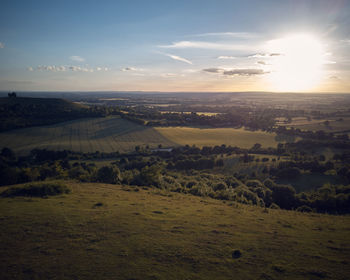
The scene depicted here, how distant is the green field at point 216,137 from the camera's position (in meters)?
83.6

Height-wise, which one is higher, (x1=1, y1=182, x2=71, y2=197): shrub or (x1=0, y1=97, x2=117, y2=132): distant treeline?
(x1=0, y1=97, x2=117, y2=132): distant treeline

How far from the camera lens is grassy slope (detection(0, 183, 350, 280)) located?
9.41 metres

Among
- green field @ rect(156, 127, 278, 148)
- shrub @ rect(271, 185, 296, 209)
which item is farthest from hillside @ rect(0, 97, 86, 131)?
shrub @ rect(271, 185, 296, 209)

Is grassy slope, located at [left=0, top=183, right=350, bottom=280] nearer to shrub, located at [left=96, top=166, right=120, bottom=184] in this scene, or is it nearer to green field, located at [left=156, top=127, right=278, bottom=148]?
shrub, located at [left=96, top=166, right=120, bottom=184]

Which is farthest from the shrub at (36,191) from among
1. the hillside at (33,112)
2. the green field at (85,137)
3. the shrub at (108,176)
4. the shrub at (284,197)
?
the hillside at (33,112)

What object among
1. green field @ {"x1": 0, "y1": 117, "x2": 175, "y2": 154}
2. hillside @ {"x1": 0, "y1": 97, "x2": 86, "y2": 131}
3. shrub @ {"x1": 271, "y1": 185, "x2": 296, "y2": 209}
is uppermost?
hillside @ {"x1": 0, "y1": 97, "x2": 86, "y2": 131}

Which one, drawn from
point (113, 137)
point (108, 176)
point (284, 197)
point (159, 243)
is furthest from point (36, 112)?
point (159, 243)

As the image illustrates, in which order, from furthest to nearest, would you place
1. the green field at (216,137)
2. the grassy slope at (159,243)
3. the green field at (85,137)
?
the green field at (216,137), the green field at (85,137), the grassy slope at (159,243)

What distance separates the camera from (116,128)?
96875 millimetres

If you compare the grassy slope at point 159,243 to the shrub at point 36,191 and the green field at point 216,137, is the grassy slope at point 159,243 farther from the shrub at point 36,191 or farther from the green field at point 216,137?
the green field at point 216,137

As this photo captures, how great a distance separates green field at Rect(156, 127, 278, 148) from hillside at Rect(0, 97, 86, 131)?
45.5m

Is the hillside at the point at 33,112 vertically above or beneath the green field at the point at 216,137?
above

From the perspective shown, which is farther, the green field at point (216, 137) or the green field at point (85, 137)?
the green field at point (216, 137)

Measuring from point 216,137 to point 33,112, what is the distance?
8144cm
